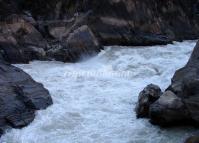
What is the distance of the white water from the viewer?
857 cm

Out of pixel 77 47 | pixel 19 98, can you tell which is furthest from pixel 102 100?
pixel 77 47

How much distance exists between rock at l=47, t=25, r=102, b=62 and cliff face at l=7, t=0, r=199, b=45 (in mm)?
1045

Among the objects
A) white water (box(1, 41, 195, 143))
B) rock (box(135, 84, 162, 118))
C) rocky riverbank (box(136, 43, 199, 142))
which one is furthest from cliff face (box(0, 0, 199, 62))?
rocky riverbank (box(136, 43, 199, 142))

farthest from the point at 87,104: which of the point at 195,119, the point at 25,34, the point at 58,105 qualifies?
the point at 25,34

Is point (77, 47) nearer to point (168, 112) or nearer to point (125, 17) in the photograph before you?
point (125, 17)

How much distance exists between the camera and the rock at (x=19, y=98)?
9031mm

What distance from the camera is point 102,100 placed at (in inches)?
403

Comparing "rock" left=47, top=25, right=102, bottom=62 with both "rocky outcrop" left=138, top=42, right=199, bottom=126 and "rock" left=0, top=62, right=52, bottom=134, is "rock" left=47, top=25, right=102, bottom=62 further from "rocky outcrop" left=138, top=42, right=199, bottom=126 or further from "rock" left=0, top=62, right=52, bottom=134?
"rocky outcrop" left=138, top=42, right=199, bottom=126

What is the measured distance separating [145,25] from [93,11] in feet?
6.93

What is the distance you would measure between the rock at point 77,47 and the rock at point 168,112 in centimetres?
499

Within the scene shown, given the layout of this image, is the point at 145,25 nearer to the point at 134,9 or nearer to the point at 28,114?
the point at 134,9

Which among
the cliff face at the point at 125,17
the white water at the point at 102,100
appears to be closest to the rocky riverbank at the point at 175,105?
the white water at the point at 102,100

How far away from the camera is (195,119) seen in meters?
8.57

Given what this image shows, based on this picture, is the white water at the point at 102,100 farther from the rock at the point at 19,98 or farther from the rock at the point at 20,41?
the rock at the point at 20,41
